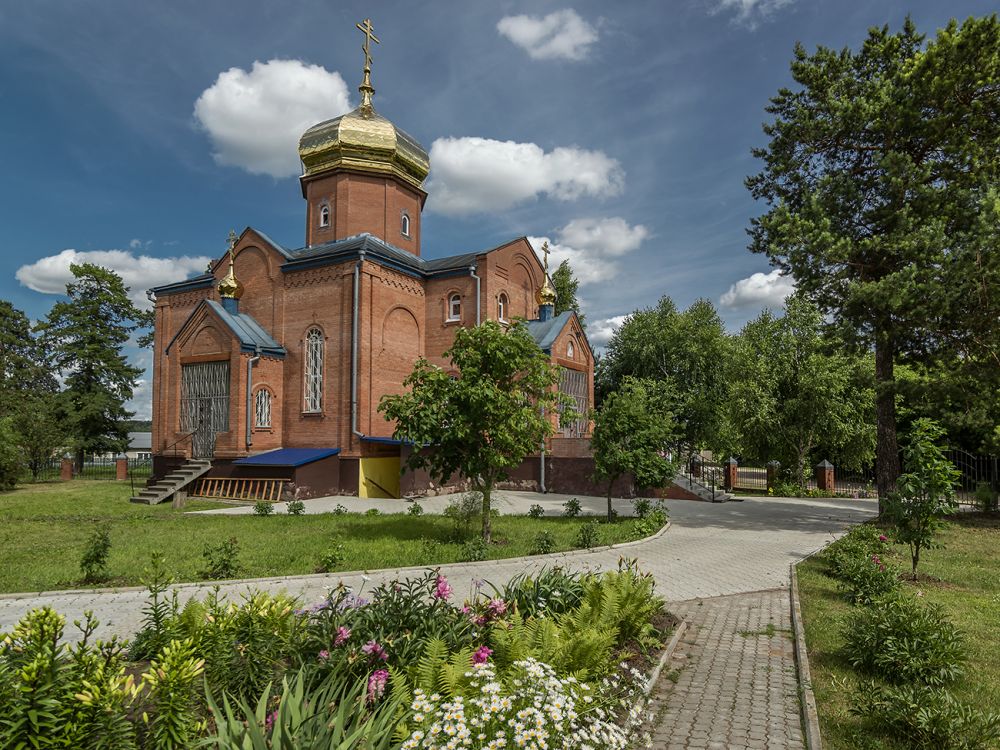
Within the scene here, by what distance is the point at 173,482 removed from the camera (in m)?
18.6

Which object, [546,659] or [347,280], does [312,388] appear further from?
[546,659]

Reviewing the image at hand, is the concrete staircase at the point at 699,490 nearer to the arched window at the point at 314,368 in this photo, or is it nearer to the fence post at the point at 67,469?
the arched window at the point at 314,368

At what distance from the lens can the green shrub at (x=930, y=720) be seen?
3320mm

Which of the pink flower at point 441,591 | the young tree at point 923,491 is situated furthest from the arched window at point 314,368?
the young tree at point 923,491

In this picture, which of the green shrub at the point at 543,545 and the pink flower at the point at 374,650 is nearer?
the pink flower at the point at 374,650

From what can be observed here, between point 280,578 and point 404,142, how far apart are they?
65.8 feet

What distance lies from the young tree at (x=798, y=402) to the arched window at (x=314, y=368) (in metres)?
17.2

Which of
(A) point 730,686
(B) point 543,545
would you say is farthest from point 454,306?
(A) point 730,686

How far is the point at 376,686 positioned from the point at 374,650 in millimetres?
448

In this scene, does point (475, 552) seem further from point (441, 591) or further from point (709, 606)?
point (441, 591)

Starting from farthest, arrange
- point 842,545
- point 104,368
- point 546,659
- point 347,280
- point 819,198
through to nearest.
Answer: point 104,368
point 347,280
point 819,198
point 842,545
point 546,659

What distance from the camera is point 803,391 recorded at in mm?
23953

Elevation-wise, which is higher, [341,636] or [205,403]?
[205,403]

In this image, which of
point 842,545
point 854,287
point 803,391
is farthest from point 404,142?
point 842,545
